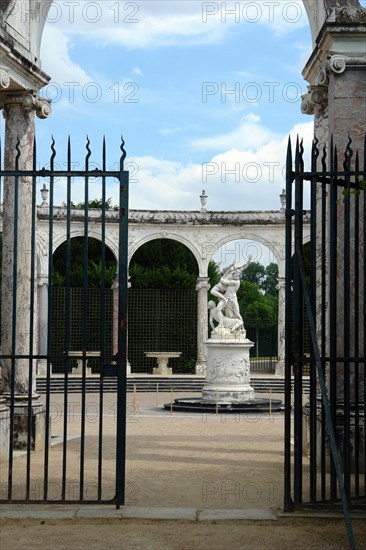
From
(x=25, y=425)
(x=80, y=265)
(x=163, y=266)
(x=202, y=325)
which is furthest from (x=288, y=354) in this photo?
(x=80, y=265)

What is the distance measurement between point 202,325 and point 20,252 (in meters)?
22.9

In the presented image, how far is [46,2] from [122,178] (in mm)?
5673

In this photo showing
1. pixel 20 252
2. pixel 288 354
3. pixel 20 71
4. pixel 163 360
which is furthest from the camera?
pixel 163 360

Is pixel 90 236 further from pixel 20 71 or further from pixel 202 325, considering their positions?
pixel 20 71

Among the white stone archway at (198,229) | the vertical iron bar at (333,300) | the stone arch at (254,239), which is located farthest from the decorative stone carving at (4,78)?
the stone arch at (254,239)

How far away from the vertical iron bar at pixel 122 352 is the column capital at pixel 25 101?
4477 millimetres

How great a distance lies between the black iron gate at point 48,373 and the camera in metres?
7.75

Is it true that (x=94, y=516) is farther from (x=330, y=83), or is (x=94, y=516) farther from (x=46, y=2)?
(x=46, y=2)

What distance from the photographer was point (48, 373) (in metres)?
7.44

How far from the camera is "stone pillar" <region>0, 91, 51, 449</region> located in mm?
11367

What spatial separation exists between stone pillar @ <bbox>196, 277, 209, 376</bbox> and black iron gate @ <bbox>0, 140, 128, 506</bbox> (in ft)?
56.4

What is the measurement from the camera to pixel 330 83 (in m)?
10.2

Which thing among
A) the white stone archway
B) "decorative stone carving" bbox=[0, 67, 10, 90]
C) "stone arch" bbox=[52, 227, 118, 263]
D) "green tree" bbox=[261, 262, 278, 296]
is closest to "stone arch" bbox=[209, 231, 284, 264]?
the white stone archway

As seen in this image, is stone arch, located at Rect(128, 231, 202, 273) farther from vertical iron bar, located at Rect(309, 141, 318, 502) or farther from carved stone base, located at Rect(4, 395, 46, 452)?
vertical iron bar, located at Rect(309, 141, 318, 502)
